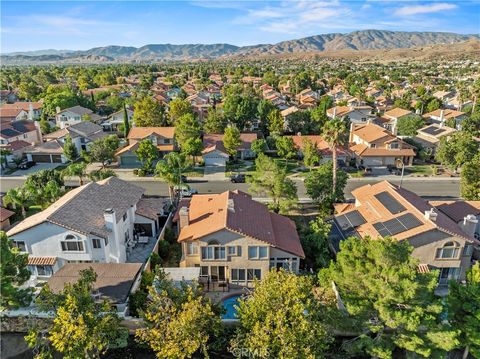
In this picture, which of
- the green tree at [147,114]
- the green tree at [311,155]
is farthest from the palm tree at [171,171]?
the green tree at [147,114]

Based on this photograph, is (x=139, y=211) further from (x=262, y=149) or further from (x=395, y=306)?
(x=262, y=149)

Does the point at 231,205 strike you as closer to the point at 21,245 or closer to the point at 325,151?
the point at 21,245

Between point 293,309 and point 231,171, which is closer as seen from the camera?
point 293,309

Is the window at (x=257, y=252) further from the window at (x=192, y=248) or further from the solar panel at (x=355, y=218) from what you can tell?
the solar panel at (x=355, y=218)

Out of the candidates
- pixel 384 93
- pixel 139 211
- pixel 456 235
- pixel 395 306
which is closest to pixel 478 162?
pixel 456 235

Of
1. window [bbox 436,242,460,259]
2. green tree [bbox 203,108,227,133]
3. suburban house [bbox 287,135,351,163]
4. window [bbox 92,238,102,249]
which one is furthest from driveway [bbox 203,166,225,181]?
window [bbox 436,242,460,259]

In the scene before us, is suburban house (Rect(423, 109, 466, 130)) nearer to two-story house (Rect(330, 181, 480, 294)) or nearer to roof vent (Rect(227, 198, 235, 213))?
two-story house (Rect(330, 181, 480, 294))
